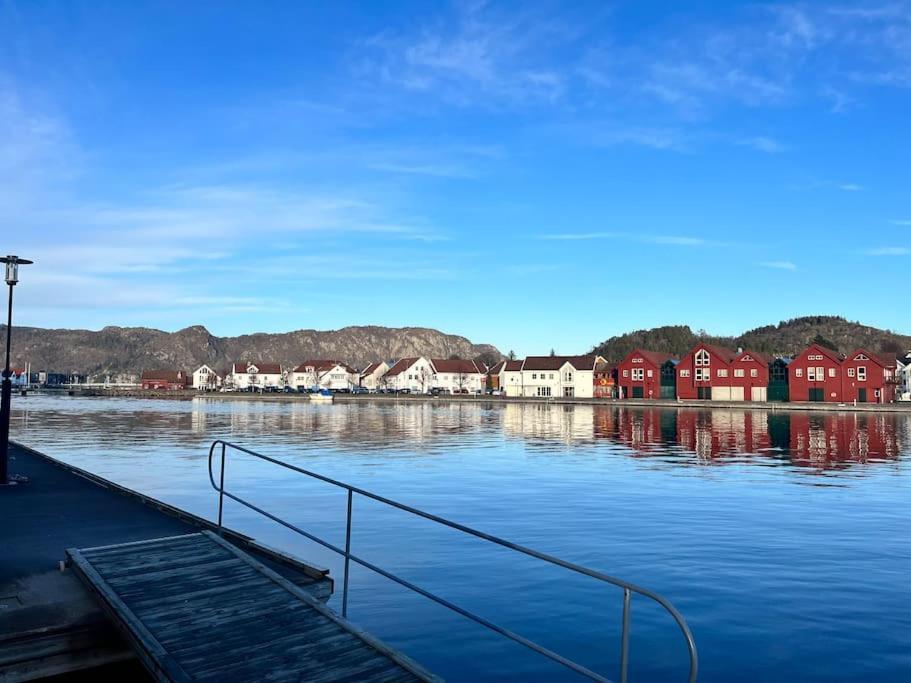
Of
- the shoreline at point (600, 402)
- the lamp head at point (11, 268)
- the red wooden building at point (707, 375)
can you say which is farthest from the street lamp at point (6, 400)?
the red wooden building at point (707, 375)

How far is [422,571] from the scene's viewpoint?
1608cm

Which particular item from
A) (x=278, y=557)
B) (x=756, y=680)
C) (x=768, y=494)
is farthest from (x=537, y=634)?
(x=768, y=494)

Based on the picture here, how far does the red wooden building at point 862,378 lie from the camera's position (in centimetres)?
10450

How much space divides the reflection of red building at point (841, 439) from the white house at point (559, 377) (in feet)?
221

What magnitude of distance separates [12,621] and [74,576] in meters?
1.77

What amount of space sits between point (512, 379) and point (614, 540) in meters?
134

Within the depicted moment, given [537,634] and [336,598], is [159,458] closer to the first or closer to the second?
[336,598]

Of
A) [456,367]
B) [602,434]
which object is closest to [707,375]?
[602,434]

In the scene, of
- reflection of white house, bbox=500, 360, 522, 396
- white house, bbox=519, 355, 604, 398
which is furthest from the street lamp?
reflection of white house, bbox=500, 360, 522, 396

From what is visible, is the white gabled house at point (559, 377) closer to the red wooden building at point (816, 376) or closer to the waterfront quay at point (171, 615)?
the red wooden building at point (816, 376)

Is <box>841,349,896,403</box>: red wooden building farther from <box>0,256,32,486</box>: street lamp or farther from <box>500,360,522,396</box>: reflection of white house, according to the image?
<box>0,256,32,486</box>: street lamp

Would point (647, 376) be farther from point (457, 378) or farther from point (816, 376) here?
point (457, 378)

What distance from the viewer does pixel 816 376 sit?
108188 millimetres

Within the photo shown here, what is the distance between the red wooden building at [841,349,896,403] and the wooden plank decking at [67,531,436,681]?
373 ft
